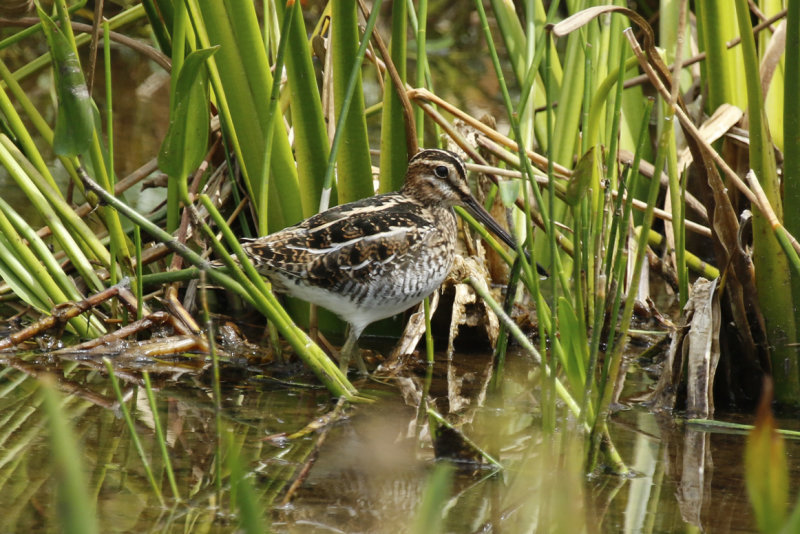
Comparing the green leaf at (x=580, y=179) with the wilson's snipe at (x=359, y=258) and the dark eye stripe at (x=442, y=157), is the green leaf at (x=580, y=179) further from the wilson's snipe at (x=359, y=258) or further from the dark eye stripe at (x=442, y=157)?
the dark eye stripe at (x=442, y=157)

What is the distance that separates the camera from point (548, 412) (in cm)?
257

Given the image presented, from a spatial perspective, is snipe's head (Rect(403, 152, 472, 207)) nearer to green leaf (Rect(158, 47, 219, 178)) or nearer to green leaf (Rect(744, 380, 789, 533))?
green leaf (Rect(158, 47, 219, 178))

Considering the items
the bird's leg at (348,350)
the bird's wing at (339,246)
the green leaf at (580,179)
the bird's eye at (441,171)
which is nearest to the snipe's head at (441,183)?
the bird's eye at (441,171)

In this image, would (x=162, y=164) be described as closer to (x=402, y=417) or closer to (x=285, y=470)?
(x=285, y=470)

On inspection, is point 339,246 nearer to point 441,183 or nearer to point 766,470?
point 441,183

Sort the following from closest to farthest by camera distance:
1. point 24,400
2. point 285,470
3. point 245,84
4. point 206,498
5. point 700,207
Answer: point 206,498 < point 285,470 < point 24,400 < point 245,84 < point 700,207

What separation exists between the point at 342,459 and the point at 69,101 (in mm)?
1217

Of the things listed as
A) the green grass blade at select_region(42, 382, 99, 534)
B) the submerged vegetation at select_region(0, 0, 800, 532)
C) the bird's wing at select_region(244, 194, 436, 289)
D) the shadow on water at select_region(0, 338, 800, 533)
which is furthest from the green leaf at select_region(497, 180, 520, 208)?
the green grass blade at select_region(42, 382, 99, 534)

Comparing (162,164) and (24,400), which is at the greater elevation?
(162,164)

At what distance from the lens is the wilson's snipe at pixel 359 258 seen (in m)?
3.34

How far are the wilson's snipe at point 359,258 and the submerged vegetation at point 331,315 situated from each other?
126 mm

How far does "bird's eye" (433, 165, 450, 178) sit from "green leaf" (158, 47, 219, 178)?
1.37 metres

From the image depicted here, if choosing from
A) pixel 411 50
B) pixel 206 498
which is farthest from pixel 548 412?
pixel 411 50

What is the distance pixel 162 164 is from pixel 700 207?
2.63 meters
